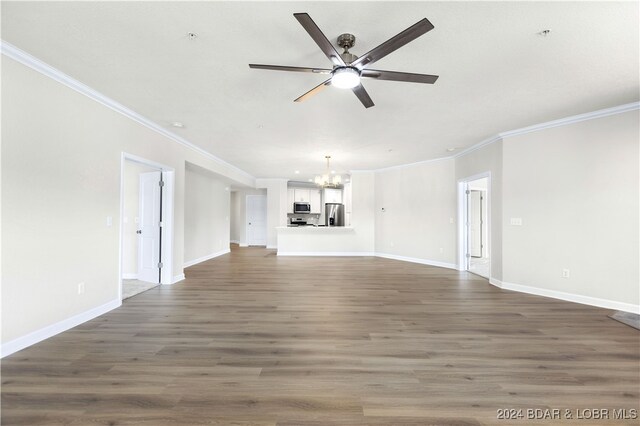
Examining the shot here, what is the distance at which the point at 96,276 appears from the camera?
3.30m

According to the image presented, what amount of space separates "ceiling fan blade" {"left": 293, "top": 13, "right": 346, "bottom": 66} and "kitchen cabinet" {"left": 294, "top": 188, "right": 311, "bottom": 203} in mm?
9212

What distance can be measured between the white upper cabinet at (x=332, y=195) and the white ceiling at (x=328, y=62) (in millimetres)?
7151

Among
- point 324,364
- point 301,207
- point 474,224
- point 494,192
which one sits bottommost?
point 324,364

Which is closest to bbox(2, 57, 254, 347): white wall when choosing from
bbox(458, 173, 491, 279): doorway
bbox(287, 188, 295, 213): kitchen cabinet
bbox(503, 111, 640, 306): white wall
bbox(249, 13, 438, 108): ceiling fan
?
bbox(249, 13, 438, 108): ceiling fan

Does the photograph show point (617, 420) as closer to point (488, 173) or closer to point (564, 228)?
point (564, 228)

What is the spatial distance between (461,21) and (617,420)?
2.84 metres

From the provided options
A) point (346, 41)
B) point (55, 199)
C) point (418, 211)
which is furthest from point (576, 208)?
point (55, 199)

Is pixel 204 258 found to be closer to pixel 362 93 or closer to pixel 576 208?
pixel 362 93

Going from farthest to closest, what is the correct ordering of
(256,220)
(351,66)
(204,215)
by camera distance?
(256,220), (204,215), (351,66)

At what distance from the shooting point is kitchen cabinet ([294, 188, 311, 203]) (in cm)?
1125

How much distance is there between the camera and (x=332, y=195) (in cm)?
1159

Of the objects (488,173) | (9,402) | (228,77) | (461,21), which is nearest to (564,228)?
(488,173)

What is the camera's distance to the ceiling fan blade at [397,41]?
5.36ft

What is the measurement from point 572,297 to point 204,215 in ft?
25.6
